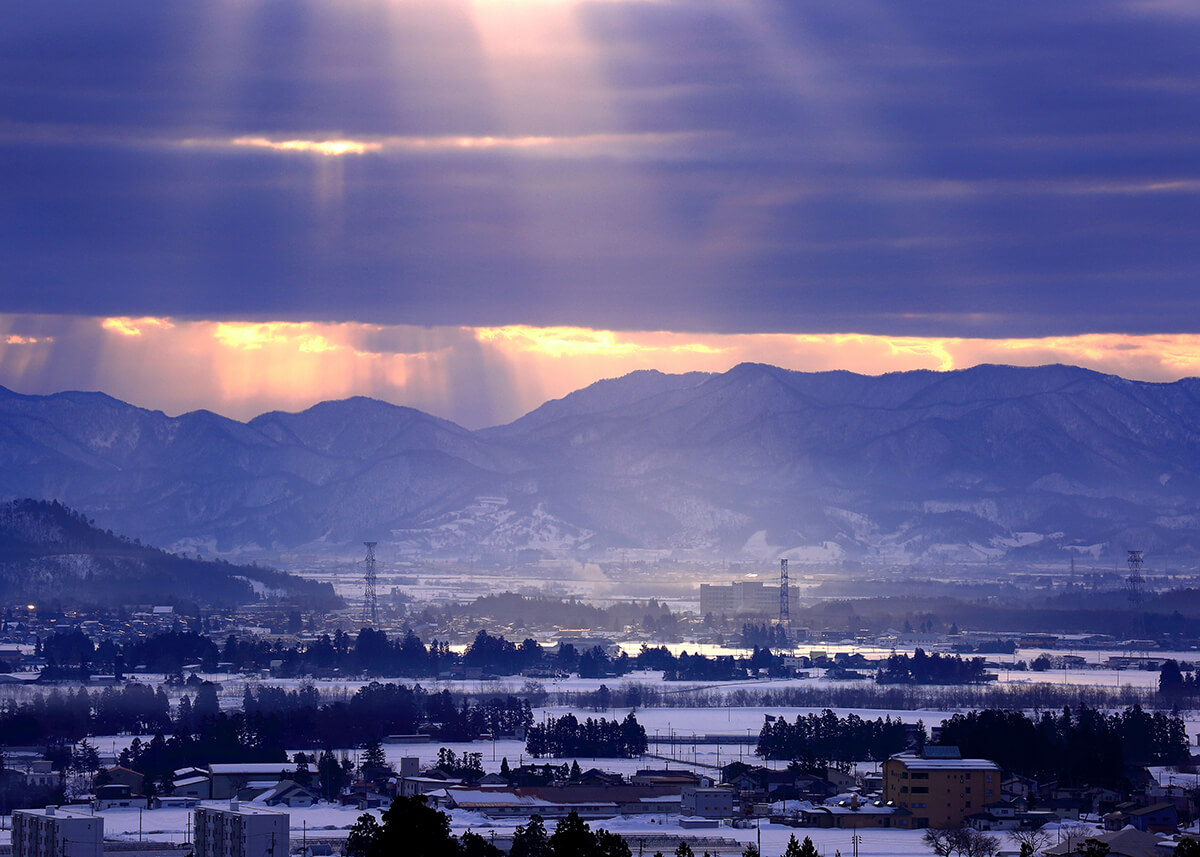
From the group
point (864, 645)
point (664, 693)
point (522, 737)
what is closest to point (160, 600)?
point (864, 645)

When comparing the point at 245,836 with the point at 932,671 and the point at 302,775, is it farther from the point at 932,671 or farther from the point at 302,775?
the point at 932,671

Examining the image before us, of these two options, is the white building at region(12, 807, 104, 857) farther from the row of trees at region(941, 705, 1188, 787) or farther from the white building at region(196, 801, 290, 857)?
the row of trees at region(941, 705, 1188, 787)

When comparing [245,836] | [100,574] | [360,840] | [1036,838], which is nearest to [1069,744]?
[1036,838]

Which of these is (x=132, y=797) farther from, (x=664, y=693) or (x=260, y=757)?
(x=664, y=693)

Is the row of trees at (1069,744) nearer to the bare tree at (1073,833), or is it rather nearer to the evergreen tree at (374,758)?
the bare tree at (1073,833)

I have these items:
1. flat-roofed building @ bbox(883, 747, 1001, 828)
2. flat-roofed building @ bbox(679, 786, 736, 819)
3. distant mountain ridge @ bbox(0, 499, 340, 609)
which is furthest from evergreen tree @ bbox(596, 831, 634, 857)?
distant mountain ridge @ bbox(0, 499, 340, 609)

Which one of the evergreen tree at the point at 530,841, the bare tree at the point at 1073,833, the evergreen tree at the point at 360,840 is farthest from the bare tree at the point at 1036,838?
the evergreen tree at the point at 360,840
